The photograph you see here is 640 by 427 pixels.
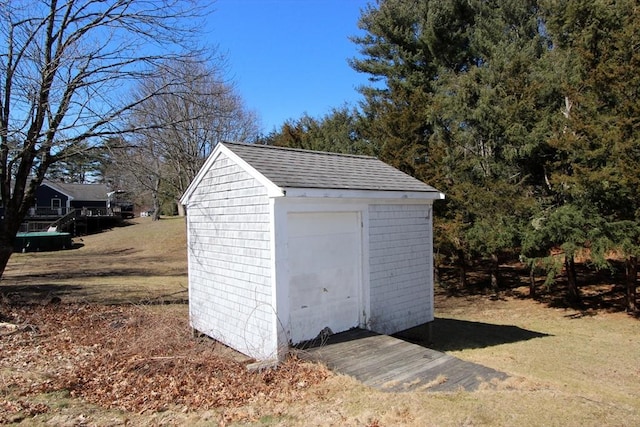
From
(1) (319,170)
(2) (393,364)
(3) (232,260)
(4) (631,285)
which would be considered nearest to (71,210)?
(3) (232,260)

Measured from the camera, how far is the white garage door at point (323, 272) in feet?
21.6

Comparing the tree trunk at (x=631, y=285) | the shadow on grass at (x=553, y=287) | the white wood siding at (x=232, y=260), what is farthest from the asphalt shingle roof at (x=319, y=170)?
the tree trunk at (x=631, y=285)

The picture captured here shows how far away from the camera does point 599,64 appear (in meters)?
11.1

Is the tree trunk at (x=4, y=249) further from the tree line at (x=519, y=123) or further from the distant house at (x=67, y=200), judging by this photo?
the distant house at (x=67, y=200)

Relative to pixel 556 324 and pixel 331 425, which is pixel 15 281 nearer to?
pixel 331 425

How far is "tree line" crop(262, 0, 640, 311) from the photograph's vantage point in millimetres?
11023

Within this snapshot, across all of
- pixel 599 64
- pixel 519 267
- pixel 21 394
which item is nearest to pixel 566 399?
pixel 21 394

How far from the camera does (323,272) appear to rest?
696cm

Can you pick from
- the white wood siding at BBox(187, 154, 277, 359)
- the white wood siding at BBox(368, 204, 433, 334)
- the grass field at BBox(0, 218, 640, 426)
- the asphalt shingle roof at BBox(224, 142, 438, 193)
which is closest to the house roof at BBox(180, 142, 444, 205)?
the asphalt shingle roof at BBox(224, 142, 438, 193)

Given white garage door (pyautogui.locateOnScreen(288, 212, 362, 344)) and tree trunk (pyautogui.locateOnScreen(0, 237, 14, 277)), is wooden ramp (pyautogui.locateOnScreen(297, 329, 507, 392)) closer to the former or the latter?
white garage door (pyautogui.locateOnScreen(288, 212, 362, 344))

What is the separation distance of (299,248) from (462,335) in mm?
6060

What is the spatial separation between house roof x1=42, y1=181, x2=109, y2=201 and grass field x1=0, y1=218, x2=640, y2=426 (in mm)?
36375

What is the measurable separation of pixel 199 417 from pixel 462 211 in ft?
39.7

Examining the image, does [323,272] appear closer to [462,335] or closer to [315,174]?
[315,174]
